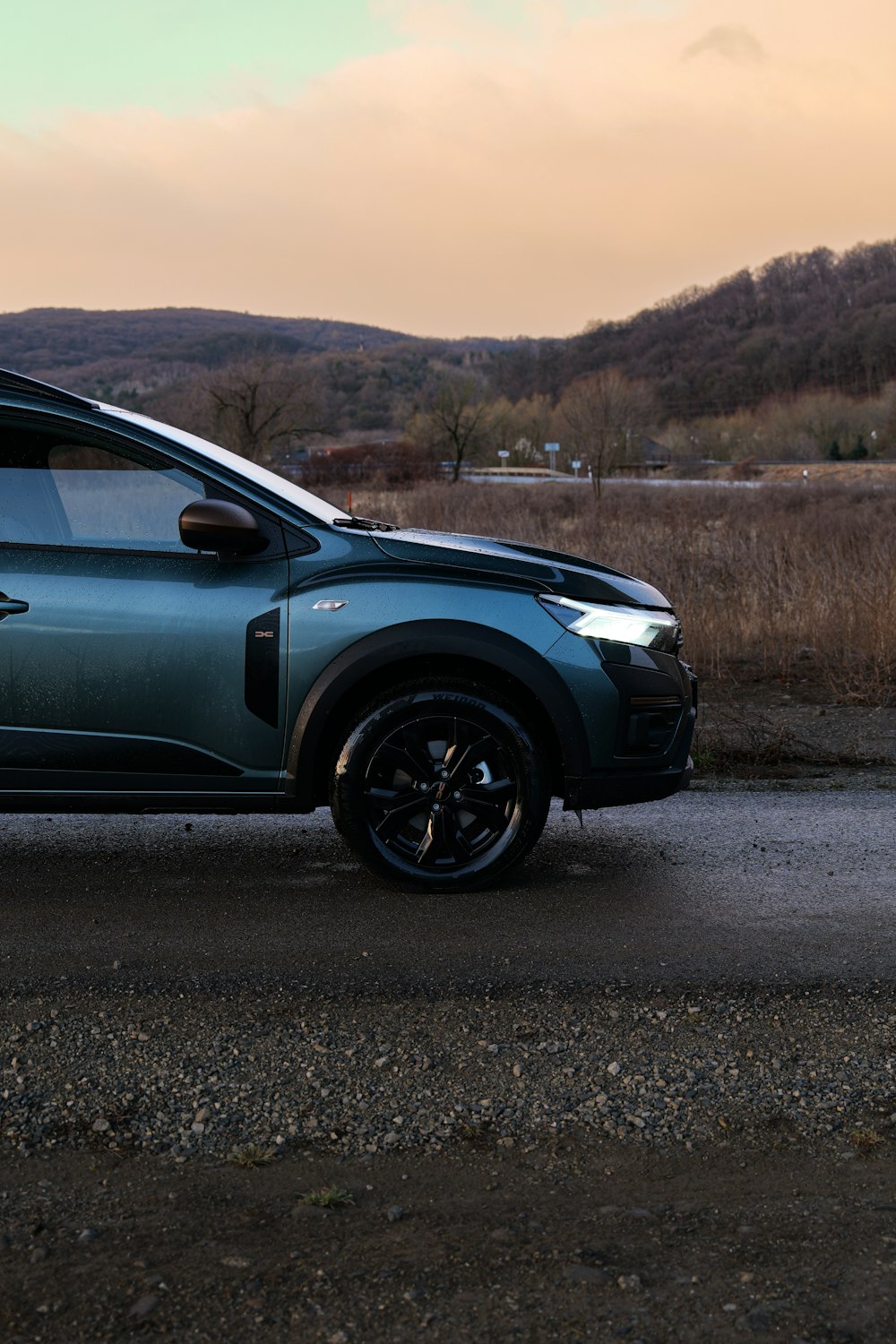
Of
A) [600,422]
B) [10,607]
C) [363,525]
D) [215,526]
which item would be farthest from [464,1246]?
[600,422]

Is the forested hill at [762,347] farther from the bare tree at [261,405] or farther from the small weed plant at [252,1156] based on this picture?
the small weed plant at [252,1156]

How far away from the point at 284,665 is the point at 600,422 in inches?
3068

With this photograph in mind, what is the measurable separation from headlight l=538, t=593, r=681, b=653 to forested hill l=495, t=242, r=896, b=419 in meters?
163

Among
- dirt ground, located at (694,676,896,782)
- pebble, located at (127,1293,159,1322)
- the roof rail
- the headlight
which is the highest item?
the roof rail

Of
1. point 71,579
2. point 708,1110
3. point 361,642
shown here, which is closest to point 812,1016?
point 708,1110

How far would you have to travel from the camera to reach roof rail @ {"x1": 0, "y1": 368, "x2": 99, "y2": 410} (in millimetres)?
4875

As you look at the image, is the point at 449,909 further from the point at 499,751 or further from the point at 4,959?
the point at 4,959

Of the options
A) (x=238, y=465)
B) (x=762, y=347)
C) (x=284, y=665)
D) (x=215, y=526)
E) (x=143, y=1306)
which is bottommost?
(x=143, y=1306)

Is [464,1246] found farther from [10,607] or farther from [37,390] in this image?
[37,390]

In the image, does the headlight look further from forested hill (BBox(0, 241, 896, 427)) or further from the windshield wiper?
forested hill (BBox(0, 241, 896, 427))

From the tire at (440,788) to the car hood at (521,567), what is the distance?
1.54 ft

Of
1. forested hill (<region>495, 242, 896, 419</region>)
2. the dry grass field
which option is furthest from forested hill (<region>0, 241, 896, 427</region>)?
the dry grass field

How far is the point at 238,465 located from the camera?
512 cm

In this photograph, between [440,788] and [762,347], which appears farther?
[762,347]
